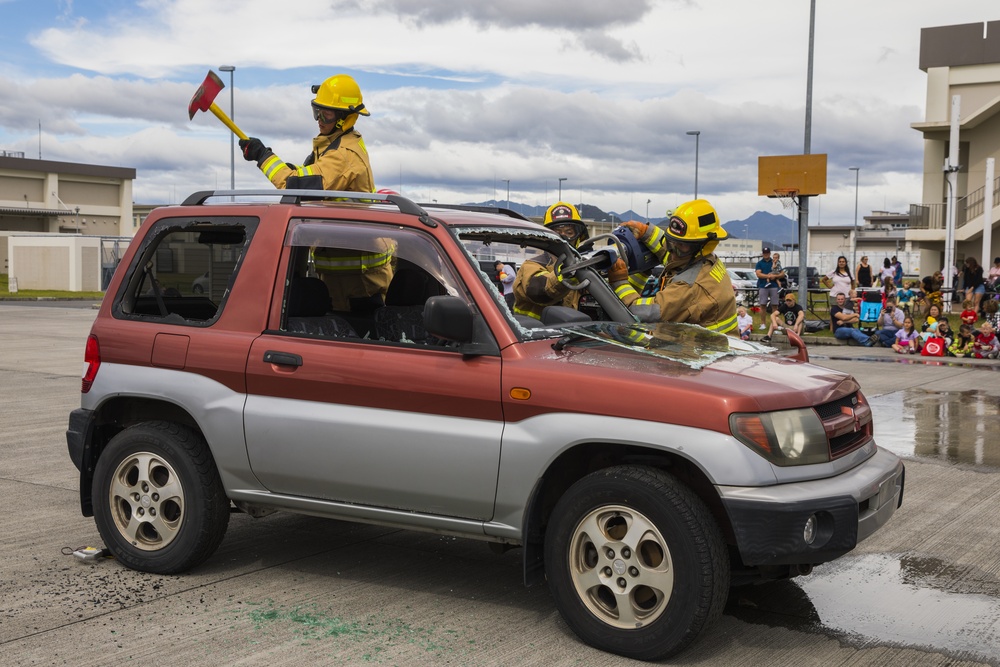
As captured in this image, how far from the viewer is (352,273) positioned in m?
5.33

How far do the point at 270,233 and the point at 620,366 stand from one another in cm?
191

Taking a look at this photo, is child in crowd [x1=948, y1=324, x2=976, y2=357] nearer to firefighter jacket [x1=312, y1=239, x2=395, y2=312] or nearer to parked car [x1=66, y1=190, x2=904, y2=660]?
parked car [x1=66, y1=190, x2=904, y2=660]

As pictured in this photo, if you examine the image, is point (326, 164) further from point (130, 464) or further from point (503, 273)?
point (130, 464)

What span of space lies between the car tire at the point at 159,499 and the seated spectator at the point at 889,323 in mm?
17487

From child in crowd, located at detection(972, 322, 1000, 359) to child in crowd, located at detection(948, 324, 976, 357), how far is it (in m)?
0.11

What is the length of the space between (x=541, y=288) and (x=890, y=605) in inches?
94.4

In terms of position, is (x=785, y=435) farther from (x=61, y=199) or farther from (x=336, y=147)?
(x=61, y=199)

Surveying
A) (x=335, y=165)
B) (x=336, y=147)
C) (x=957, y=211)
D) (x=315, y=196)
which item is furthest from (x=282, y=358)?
(x=957, y=211)

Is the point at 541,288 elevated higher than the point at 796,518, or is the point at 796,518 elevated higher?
the point at 541,288

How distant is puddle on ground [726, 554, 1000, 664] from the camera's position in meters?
4.54

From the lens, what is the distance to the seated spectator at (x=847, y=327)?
68.6 ft

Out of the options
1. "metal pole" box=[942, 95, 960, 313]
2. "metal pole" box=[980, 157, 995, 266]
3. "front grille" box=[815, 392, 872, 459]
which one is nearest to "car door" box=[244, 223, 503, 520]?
"front grille" box=[815, 392, 872, 459]

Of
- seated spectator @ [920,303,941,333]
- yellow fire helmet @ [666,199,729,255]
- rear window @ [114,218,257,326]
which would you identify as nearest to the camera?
rear window @ [114,218,257,326]

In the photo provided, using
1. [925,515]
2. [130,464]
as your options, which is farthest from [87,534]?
[925,515]
